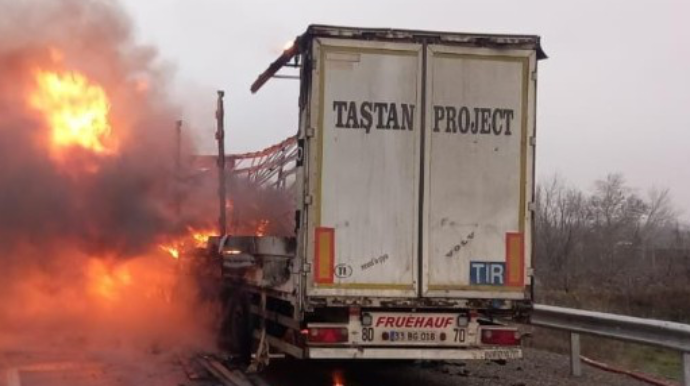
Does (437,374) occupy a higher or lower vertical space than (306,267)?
lower

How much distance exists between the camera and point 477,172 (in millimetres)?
8445

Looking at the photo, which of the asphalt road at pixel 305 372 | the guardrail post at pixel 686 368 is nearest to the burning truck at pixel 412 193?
the guardrail post at pixel 686 368

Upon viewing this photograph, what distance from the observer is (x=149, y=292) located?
14.9 meters

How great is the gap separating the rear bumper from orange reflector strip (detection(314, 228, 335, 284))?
724mm

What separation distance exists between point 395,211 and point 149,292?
800 cm

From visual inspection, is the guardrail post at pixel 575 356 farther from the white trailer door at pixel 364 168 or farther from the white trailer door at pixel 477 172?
the white trailer door at pixel 364 168

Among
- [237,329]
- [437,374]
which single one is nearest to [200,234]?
[237,329]

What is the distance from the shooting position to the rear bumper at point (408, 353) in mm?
8195

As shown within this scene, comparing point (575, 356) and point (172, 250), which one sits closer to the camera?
point (575, 356)

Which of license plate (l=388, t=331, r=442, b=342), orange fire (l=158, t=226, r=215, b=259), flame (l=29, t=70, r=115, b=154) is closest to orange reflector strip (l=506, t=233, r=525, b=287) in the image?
license plate (l=388, t=331, r=442, b=342)

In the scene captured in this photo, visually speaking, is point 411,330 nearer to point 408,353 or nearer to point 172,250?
point 408,353

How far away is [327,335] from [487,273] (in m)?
1.78

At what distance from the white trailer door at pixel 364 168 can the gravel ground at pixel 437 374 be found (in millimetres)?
2206

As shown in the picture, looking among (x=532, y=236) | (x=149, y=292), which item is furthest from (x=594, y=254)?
(x=532, y=236)
